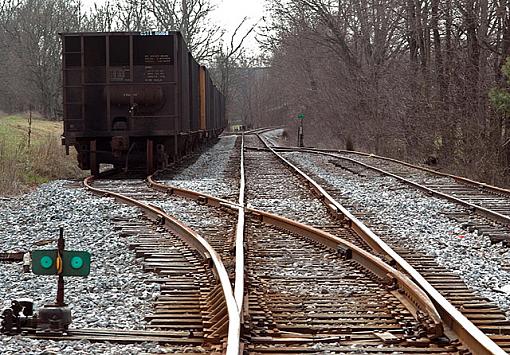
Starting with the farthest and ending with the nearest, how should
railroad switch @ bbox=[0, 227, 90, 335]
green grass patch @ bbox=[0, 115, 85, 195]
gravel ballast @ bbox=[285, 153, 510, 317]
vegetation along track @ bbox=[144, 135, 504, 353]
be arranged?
green grass patch @ bbox=[0, 115, 85, 195] < gravel ballast @ bbox=[285, 153, 510, 317] < railroad switch @ bbox=[0, 227, 90, 335] < vegetation along track @ bbox=[144, 135, 504, 353]

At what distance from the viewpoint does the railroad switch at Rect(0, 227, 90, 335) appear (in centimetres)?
512

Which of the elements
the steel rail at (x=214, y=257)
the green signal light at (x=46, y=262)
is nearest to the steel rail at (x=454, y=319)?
the steel rail at (x=214, y=257)

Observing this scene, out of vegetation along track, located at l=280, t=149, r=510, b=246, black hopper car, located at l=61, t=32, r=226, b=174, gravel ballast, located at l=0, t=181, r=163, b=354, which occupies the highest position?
black hopper car, located at l=61, t=32, r=226, b=174

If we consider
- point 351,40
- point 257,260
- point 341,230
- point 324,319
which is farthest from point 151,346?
point 351,40

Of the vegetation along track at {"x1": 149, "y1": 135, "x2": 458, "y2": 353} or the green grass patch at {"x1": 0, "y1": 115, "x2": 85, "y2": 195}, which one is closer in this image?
the vegetation along track at {"x1": 149, "y1": 135, "x2": 458, "y2": 353}

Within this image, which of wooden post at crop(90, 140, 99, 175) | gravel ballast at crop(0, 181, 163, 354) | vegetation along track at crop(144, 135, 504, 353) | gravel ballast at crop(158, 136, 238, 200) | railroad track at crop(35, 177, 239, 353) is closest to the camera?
vegetation along track at crop(144, 135, 504, 353)

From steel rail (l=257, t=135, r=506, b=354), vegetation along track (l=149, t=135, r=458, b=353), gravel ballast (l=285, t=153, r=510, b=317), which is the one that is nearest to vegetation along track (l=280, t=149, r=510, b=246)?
gravel ballast (l=285, t=153, r=510, b=317)

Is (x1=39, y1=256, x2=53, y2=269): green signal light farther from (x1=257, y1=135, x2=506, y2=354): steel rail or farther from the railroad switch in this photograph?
(x1=257, y1=135, x2=506, y2=354): steel rail

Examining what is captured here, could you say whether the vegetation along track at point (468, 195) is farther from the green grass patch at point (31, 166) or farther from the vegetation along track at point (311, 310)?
the green grass patch at point (31, 166)

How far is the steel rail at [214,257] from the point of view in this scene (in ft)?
15.0

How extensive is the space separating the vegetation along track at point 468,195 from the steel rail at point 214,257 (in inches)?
136

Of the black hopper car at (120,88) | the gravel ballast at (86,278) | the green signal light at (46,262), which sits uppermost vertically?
the black hopper car at (120,88)

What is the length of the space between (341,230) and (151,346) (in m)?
5.16

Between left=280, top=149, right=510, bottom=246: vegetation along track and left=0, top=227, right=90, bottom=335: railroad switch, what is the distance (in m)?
5.35
